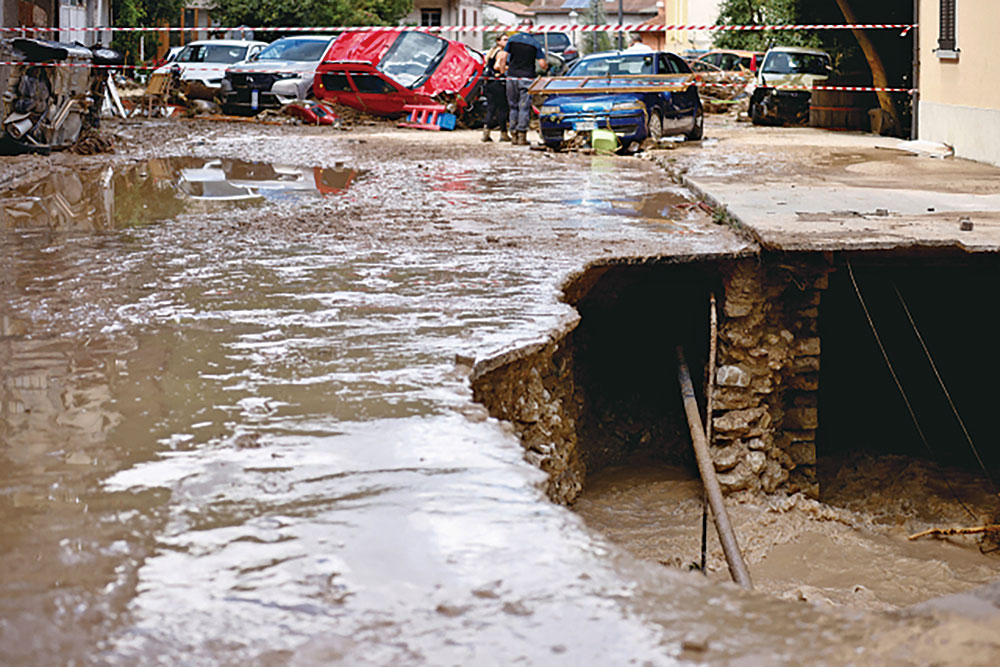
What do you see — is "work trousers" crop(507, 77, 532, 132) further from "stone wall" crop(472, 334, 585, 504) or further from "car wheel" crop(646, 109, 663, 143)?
"stone wall" crop(472, 334, 585, 504)

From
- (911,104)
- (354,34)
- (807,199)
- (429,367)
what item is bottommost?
(429,367)

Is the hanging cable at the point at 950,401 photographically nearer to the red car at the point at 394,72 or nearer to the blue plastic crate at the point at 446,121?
the blue plastic crate at the point at 446,121

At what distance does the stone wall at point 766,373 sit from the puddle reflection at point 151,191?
4517mm

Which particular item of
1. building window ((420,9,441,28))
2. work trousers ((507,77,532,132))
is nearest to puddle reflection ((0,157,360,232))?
work trousers ((507,77,532,132))

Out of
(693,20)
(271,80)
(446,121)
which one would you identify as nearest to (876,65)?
(446,121)

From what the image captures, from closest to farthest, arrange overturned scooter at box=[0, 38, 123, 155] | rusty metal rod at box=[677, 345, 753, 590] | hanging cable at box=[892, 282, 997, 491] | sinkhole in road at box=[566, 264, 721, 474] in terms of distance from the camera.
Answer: rusty metal rod at box=[677, 345, 753, 590] < hanging cable at box=[892, 282, 997, 491] < sinkhole in road at box=[566, 264, 721, 474] < overturned scooter at box=[0, 38, 123, 155]

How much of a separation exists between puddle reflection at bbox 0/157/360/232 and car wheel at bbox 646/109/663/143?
5.08 meters

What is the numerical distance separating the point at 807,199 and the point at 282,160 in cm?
799

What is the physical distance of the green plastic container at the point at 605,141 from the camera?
16.8m

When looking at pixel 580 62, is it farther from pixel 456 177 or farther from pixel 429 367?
pixel 429 367

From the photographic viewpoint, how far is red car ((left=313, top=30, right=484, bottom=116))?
23531 millimetres

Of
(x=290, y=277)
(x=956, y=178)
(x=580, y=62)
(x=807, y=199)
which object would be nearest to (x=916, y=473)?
(x=807, y=199)

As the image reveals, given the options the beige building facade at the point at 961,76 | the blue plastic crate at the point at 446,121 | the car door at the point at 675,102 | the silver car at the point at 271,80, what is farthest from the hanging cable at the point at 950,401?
the silver car at the point at 271,80

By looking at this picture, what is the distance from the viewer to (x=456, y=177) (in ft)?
43.6
